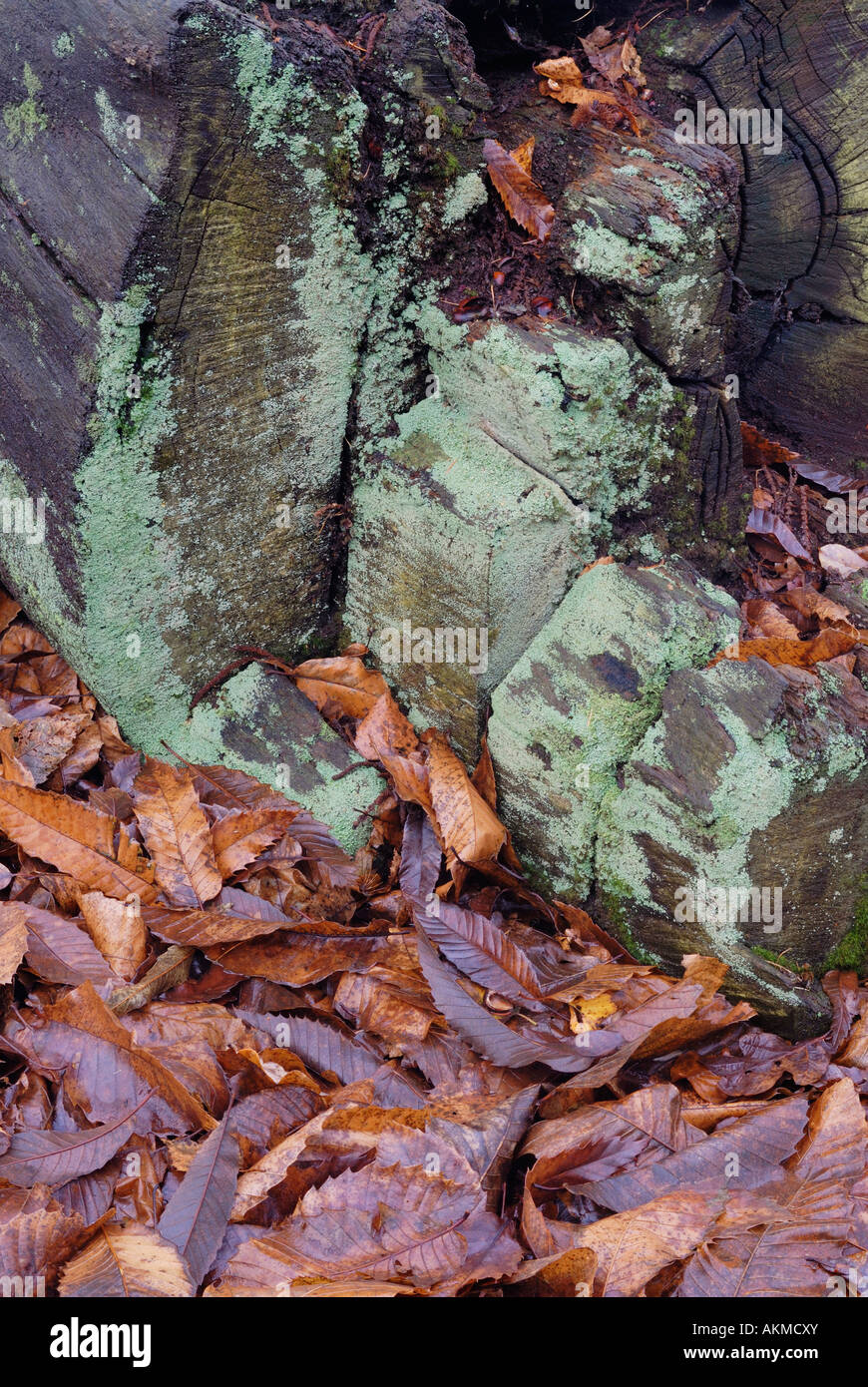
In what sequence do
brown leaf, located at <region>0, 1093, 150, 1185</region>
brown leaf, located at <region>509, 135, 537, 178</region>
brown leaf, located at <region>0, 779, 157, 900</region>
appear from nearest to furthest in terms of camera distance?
brown leaf, located at <region>0, 1093, 150, 1185</region> < brown leaf, located at <region>0, 779, 157, 900</region> < brown leaf, located at <region>509, 135, 537, 178</region>

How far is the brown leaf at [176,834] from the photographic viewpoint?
7.97 ft

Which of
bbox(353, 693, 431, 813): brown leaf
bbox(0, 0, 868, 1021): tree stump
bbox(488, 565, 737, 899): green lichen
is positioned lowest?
bbox(353, 693, 431, 813): brown leaf

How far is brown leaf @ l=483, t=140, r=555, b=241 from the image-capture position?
99.9 inches

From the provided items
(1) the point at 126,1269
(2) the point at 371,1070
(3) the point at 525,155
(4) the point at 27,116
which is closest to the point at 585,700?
(2) the point at 371,1070

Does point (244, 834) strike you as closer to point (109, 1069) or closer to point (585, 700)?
point (109, 1069)

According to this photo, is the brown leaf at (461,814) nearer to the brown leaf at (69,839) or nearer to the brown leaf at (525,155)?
the brown leaf at (69,839)

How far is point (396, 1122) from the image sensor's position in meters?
1.99

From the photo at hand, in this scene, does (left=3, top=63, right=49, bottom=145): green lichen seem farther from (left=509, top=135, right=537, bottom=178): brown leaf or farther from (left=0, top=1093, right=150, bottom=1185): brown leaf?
(left=0, top=1093, right=150, bottom=1185): brown leaf

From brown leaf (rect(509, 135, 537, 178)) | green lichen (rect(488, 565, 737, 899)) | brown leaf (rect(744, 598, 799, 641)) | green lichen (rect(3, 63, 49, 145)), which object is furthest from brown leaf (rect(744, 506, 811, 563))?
green lichen (rect(3, 63, 49, 145))

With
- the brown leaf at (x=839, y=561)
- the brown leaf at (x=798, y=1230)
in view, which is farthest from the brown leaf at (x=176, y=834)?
the brown leaf at (x=839, y=561)

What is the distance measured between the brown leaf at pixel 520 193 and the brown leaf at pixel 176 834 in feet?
5.34

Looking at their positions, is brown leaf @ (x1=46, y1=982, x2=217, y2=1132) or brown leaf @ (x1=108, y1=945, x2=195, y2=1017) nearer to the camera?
brown leaf @ (x1=46, y1=982, x2=217, y2=1132)

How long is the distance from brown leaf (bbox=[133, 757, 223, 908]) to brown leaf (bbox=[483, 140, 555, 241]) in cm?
163

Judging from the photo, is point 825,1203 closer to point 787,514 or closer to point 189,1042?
point 189,1042
